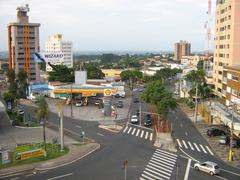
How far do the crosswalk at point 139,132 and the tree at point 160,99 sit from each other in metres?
4.23

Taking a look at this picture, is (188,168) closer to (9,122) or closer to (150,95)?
(150,95)

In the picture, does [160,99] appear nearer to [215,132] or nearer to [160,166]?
[215,132]

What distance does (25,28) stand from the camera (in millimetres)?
137500

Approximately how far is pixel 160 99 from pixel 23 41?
90.3 metres

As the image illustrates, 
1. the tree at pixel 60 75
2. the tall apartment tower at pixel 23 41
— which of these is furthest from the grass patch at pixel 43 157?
the tall apartment tower at pixel 23 41

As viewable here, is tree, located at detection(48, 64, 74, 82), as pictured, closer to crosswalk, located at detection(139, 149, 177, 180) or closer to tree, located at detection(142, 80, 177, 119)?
tree, located at detection(142, 80, 177, 119)

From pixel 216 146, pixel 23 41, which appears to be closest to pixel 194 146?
pixel 216 146

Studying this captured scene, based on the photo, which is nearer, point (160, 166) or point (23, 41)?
point (160, 166)

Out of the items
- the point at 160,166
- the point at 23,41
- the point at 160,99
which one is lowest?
the point at 160,166

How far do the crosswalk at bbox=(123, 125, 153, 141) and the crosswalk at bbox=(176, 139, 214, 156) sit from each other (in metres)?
A: 4.92

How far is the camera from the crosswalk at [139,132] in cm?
5572

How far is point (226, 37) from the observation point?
288 ft

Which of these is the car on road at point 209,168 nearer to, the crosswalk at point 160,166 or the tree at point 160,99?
the crosswalk at point 160,166

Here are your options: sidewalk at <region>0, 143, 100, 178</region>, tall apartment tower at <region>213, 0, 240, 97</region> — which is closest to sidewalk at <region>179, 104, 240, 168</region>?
sidewalk at <region>0, 143, 100, 178</region>
